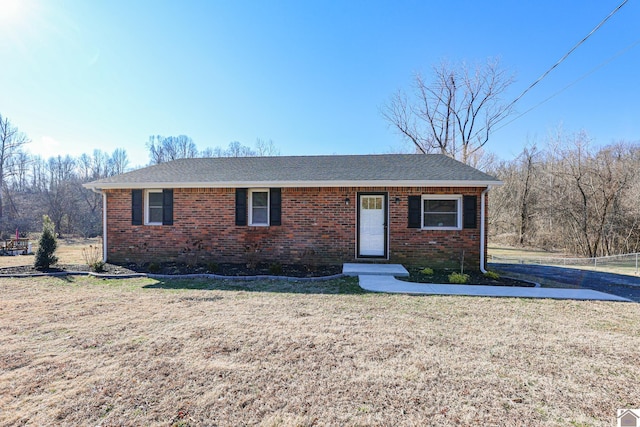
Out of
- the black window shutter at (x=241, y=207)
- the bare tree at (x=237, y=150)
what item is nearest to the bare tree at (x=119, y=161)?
the bare tree at (x=237, y=150)

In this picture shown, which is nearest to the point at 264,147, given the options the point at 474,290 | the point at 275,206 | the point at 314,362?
the point at 275,206

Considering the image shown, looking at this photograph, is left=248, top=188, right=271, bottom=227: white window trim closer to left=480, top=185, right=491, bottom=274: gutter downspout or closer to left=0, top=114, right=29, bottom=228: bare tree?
left=480, top=185, right=491, bottom=274: gutter downspout

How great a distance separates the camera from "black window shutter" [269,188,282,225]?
852 centimetres

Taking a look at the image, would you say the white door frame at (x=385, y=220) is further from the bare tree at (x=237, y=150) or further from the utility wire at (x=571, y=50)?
the bare tree at (x=237, y=150)

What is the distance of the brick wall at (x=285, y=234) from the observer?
810 centimetres

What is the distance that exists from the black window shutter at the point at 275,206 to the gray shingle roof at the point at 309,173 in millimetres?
385

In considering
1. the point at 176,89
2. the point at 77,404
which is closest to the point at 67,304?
the point at 77,404

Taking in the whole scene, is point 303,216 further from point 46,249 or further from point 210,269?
point 46,249

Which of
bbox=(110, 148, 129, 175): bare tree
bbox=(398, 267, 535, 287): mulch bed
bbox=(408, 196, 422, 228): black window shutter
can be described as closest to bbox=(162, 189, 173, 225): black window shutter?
bbox=(398, 267, 535, 287): mulch bed

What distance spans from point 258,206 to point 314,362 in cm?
646

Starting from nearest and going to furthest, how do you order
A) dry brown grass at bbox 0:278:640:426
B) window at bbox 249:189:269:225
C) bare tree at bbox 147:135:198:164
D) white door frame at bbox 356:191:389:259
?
1. dry brown grass at bbox 0:278:640:426
2. white door frame at bbox 356:191:389:259
3. window at bbox 249:189:269:225
4. bare tree at bbox 147:135:198:164

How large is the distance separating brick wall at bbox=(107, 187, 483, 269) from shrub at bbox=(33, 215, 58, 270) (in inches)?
53.3

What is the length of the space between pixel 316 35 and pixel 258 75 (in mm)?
3074

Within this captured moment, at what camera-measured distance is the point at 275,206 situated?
336 inches
